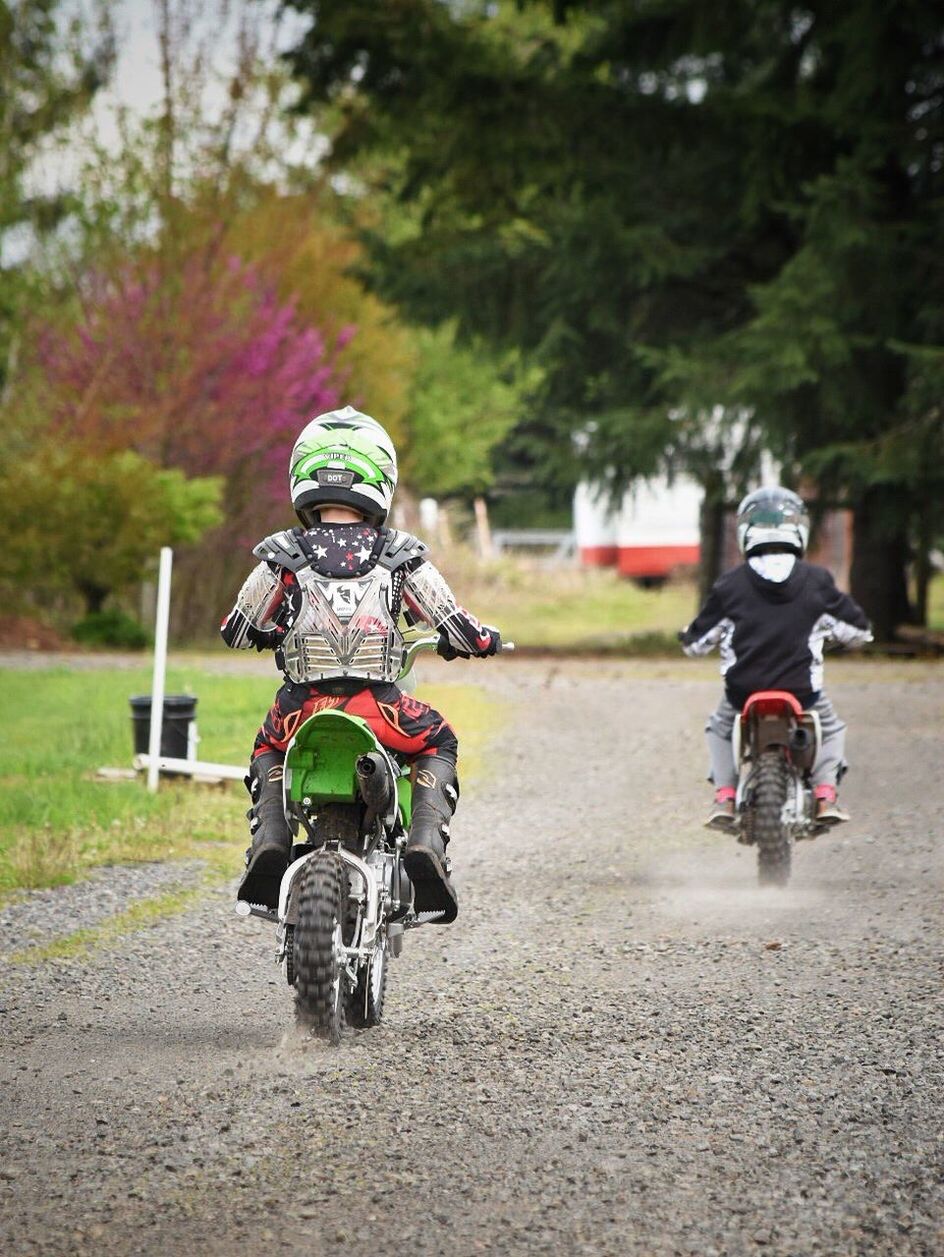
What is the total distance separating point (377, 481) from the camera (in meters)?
6.07

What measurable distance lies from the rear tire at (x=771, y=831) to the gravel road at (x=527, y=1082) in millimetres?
118

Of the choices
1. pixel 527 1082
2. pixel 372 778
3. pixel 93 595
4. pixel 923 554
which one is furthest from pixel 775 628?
pixel 923 554

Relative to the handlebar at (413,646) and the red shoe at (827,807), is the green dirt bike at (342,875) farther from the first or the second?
the red shoe at (827,807)

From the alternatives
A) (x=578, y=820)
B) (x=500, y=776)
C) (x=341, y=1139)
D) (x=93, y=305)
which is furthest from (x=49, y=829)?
(x=93, y=305)

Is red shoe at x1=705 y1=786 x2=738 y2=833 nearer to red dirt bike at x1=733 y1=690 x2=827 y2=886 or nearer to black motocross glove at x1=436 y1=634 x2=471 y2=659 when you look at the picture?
red dirt bike at x1=733 y1=690 x2=827 y2=886

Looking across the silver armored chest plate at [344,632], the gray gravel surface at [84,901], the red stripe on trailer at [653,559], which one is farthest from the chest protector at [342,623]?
the red stripe on trailer at [653,559]

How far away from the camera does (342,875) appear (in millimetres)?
5555

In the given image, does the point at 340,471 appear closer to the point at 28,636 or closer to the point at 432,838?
the point at 432,838

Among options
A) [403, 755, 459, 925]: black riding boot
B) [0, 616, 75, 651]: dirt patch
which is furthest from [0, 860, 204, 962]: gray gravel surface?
[0, 616, 75, 651]: dirt patch

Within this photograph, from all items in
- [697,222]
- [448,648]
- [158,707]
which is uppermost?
[697,222]

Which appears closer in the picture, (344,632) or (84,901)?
(344,632)

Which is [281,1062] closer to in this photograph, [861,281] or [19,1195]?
[19,1195]

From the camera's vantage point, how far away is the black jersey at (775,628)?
8.95m

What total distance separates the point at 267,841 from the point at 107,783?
5.90 meters
